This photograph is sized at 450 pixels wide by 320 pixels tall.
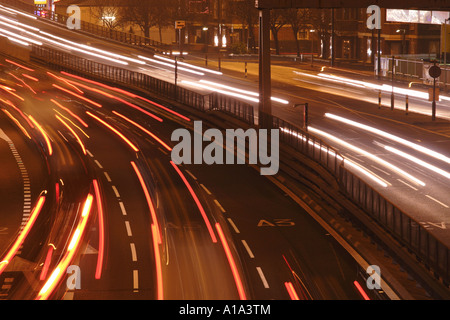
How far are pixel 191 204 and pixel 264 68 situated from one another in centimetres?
1020

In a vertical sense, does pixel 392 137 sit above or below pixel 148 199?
above

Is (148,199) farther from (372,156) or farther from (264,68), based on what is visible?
(372,156)

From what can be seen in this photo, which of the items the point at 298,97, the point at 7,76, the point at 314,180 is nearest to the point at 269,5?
the point at 314,180

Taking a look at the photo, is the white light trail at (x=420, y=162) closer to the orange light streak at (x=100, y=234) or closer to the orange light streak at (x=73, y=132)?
the orange light streak at (x=100, y=234)

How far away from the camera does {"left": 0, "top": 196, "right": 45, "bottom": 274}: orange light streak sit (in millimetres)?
23016

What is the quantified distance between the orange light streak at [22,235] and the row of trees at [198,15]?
6527 centimetres

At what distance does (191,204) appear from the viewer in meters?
29.3

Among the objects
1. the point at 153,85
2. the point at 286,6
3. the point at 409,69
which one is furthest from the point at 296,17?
the point at 286,6

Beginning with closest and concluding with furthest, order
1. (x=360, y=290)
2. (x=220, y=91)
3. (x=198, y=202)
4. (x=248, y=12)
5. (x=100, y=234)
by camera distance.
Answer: (x=360, y=290) → (x=100, y=234) → (x=198, y=202) → (x=220, y=91) → (x=248, y=12)

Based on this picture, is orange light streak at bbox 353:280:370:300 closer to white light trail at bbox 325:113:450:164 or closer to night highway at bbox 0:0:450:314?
night highway at bbox 0:0:450:314

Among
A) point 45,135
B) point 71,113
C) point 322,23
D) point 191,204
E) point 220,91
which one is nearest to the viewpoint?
point 191,204

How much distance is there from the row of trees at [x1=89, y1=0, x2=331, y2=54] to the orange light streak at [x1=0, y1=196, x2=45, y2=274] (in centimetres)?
6527

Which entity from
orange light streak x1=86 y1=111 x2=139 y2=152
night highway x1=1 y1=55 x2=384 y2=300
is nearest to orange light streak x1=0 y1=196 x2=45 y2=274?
night highway x1=1 y1=55 x2=384 y2=300

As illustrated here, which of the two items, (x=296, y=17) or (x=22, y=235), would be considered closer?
(x=22, y=235)
